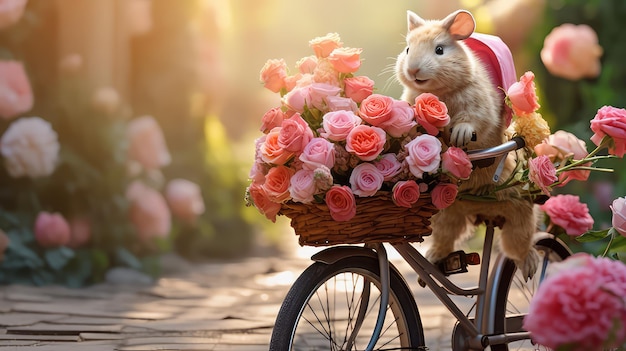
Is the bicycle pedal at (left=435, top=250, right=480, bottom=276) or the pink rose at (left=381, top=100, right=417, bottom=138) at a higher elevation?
the pink rose at (left=381, top=100, right=417, bottom=138)

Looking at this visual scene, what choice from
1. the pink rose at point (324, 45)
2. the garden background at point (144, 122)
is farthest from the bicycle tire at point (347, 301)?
the garden background at point (144, 122)

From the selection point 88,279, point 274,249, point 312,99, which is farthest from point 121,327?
point 274,249

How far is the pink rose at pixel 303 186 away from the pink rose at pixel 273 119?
0.19 m

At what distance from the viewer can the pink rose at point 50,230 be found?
16.3ft

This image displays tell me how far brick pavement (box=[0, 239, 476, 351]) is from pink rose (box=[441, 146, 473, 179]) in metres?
1.53

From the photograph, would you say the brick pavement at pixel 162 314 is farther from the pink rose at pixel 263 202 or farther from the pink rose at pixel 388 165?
the pink rose at pixel 388 165

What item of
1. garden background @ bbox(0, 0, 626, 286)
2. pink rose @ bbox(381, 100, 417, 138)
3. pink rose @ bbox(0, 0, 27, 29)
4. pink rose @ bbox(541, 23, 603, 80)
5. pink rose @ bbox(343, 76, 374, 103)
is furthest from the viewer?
pink rose @ bbox(541, 23, 603, 80)

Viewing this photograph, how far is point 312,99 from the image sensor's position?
89.6 inches

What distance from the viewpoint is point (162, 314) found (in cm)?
430

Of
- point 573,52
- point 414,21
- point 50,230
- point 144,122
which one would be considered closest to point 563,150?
point 414,21

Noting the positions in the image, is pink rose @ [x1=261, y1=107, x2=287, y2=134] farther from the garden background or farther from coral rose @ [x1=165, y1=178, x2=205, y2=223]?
coral rose @ [x1=165, y1=178, x2=205, y2=223]

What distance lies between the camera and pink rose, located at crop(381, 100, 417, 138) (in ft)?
7.23

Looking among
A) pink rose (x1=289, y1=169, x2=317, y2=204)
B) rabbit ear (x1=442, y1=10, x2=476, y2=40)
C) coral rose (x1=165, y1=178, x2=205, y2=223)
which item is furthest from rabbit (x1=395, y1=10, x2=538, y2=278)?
coral rose (x1=165, y1=178, x2=205, y2=223)

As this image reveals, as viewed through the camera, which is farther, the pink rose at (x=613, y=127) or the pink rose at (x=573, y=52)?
the pink rose at (x=573, y=52)
